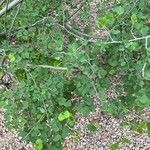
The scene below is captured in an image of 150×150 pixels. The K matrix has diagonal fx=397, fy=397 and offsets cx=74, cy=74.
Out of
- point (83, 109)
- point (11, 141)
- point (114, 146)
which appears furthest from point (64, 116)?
point (11, 141)

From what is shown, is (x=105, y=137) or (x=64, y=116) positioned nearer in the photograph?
(x=64, y=116)

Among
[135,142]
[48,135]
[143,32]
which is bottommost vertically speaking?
[135,142]

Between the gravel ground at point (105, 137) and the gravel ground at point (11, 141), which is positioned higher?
the gravel ground at point (11, 141)

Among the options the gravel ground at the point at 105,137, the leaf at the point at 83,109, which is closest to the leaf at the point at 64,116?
the leaf at the point at 83,109

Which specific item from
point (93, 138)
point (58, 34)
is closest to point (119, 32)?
point (58, 34)

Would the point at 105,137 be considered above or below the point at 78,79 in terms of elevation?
below

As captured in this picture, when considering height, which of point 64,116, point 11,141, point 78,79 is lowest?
point 11,141

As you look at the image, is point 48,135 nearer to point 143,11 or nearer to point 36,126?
point 36,126

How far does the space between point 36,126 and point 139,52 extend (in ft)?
2.29

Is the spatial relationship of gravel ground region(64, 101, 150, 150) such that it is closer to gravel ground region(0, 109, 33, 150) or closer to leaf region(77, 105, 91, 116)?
gravel ground region(0, 109, 33, 150)

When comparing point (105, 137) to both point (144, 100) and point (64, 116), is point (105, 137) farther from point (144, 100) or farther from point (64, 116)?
point (144, 100)

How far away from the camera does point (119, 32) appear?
6.57 feet

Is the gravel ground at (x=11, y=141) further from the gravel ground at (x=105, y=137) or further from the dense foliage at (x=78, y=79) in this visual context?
the dense foliage at (x=78, y=79)

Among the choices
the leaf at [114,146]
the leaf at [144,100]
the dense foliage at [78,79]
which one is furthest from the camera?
the leaf at [114,146]
